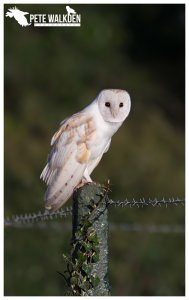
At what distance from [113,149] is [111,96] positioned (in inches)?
265

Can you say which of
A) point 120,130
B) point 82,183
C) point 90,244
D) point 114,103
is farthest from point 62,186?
point 120,130

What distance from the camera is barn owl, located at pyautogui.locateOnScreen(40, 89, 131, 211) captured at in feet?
13.7

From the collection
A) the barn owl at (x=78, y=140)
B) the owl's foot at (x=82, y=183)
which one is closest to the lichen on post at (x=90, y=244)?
the owl's foot at (x=82, y=183)

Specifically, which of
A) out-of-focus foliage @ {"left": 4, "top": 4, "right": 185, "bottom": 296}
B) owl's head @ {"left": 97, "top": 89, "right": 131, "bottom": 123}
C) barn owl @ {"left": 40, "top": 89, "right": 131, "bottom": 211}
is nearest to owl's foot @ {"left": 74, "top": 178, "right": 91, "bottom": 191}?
barn owl @ {"left": 40, "top": 89, "right": 131, "bottom": 211}

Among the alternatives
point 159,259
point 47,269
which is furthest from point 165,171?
point 47,269

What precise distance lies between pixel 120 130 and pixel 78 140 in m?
7.32

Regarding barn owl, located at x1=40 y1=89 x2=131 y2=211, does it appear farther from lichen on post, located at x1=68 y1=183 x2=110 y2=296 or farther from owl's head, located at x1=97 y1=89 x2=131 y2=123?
lichen on post, located at x1=68 y1=183 x2=110 y2=296

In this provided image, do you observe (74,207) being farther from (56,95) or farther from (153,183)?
(56,95)

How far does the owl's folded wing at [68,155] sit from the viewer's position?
4215 millimetres

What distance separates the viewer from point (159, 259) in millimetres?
8422

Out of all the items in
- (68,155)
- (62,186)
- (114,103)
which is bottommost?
(62,186)

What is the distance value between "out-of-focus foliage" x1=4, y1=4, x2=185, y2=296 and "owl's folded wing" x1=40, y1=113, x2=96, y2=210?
119 inches

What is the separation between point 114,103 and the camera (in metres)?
4.18

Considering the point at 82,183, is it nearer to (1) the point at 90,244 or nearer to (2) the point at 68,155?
(2) the point at 68,155
